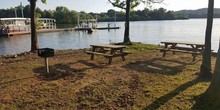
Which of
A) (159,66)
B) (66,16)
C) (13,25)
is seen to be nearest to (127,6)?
(159,66)

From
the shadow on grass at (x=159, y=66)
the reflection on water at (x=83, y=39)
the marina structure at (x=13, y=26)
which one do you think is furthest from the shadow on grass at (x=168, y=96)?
the marina structure at (x=13, y=26)

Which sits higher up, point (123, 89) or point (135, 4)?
point (135, 4)

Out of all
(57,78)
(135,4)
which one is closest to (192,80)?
(57,78)

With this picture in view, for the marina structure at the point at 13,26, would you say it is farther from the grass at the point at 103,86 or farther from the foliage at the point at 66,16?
the foliage at the point at 66,16

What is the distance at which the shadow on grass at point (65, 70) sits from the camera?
7.64 meters

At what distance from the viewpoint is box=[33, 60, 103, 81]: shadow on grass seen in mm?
7638

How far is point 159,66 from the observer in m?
8.98

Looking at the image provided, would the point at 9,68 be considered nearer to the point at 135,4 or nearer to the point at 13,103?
the point at 13,103

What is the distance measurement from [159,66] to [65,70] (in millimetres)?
3180

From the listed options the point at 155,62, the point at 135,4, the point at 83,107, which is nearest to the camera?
the point at 83,107

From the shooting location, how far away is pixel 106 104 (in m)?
5.34

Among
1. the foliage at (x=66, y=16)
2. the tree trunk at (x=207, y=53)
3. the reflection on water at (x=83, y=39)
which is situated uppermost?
the foliage at (x=66, y=16)

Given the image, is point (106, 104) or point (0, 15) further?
point (0, 15)

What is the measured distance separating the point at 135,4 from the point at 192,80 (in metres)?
13.0
